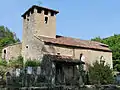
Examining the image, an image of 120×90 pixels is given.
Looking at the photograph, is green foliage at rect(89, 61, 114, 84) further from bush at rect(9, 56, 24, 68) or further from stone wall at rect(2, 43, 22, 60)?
stone wall at rect(2, 43, 22, 60)

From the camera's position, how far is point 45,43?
1142 inches

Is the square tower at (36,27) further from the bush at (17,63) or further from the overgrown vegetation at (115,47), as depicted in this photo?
the overgrown vegetation at (115,47)

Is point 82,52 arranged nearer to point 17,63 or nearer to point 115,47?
point 17,63

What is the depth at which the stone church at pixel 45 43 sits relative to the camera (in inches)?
1178

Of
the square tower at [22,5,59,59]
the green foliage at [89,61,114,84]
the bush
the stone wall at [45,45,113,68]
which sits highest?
the square tower at [22,5,59,59]

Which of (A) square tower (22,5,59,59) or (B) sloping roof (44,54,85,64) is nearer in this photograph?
(B) sloping roof (44,54,85,64)

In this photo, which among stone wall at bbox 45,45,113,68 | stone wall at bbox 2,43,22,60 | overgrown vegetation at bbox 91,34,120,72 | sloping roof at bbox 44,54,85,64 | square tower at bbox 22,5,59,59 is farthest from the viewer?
overgrown vegetation at bbox 91,34,120,72

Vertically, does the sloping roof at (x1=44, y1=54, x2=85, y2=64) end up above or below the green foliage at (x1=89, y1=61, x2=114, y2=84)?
above

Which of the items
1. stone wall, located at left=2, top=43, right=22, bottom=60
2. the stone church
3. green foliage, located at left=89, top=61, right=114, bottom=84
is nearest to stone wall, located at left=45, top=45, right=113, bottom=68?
the stone church

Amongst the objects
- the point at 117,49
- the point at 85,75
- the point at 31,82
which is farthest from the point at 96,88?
the point at 117,49

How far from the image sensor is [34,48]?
31281 mm

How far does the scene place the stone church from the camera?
29.9m

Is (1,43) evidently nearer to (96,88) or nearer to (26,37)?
(26,37)

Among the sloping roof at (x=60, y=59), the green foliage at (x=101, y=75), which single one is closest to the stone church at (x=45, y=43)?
Answer: the sloping roof at (x=60, y=59)
